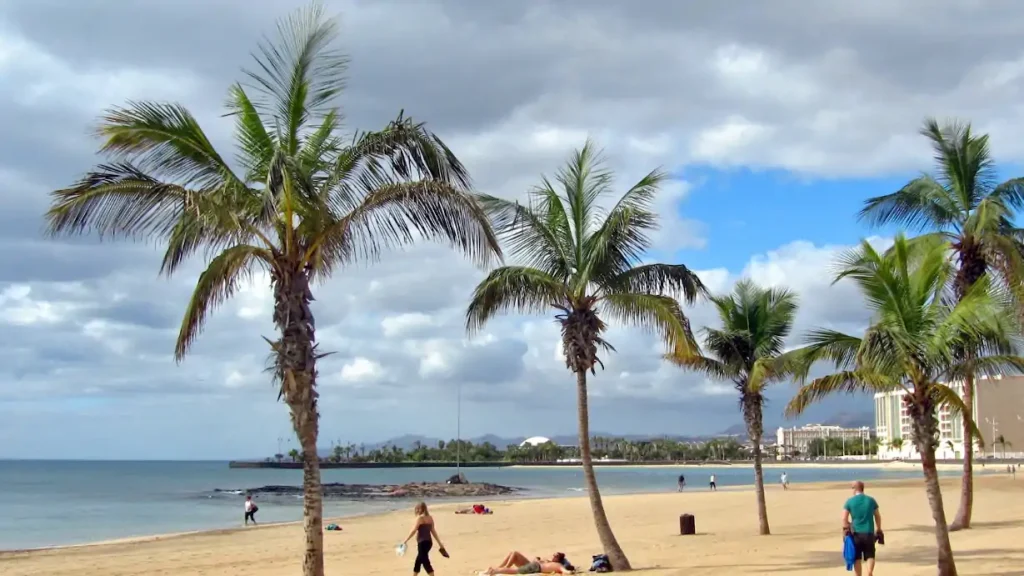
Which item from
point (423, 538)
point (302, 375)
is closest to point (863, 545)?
point (423, 538)

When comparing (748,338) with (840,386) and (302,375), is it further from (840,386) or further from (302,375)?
(302,375)

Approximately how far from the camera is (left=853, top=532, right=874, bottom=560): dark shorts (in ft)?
40.6

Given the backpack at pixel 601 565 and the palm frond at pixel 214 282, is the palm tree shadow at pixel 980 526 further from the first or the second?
the palm frond at pixel 214 282

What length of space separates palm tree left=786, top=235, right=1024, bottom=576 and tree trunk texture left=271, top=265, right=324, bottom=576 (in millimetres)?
6716

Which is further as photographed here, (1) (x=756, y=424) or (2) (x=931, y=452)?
(1) (x=756, y=424)

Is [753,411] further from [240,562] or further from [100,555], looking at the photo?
[100,555]

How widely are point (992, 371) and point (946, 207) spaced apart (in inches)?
189

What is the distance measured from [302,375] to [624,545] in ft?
39.7

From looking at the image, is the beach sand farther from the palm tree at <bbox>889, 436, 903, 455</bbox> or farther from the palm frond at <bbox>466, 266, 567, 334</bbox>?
the palm tree at <bbox>889, 436, 903, 455</bbox>

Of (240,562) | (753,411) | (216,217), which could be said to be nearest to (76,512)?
(240,562)

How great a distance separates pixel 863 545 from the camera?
12.4 meters

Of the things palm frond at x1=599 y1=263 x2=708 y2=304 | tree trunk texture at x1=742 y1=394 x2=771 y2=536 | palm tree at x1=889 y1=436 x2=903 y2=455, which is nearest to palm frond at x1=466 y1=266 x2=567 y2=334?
palm frond at x1=599 y1=263 x2=708 y2=304

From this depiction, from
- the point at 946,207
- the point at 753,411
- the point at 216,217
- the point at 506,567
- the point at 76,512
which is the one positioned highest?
the point at 946,207

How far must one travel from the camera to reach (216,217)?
10938mm
